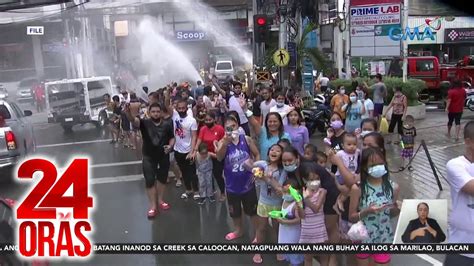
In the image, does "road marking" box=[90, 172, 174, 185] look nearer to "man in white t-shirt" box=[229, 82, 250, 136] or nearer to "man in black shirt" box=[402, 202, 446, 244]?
"man in white t-shirt" box=[229, 82, 250, 136]

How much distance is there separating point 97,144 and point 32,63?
28.0 meters

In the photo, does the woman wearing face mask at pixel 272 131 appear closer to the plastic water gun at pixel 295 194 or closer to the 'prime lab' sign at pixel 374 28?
the plastic water gun at pixel 295 194

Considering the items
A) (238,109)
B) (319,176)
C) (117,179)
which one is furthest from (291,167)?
(117,179)

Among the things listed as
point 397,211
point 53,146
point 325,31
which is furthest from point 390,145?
point 325,31

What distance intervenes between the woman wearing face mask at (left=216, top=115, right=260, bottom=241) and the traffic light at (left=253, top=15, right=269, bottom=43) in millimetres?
10257

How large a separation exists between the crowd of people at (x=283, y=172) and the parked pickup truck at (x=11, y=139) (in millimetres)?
3054

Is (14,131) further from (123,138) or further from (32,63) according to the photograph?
(32,63)

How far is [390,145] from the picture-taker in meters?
11.8

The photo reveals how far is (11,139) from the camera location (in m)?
9.62

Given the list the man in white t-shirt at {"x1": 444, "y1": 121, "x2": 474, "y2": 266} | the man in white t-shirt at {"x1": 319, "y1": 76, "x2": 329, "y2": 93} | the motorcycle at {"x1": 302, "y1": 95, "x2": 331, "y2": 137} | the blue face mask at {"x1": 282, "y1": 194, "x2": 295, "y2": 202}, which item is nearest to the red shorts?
the man in white t-shirt at {"x1": 444, "y1": 121, "x2": 474, "y2": 266}

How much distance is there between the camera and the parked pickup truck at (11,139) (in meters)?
9.53

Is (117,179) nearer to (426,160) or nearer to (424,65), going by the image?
(426,160)

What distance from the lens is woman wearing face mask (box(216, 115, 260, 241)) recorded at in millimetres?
5789

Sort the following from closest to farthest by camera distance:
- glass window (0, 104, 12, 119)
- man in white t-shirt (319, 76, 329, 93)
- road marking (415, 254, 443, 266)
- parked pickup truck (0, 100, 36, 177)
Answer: road marking (415, 254, 443, 266) < parked pickup truck (0, 100, 36, 177) < glass window (0, 104, 12, 119) < man in white t-shirt (319, 76, 329, 93)
